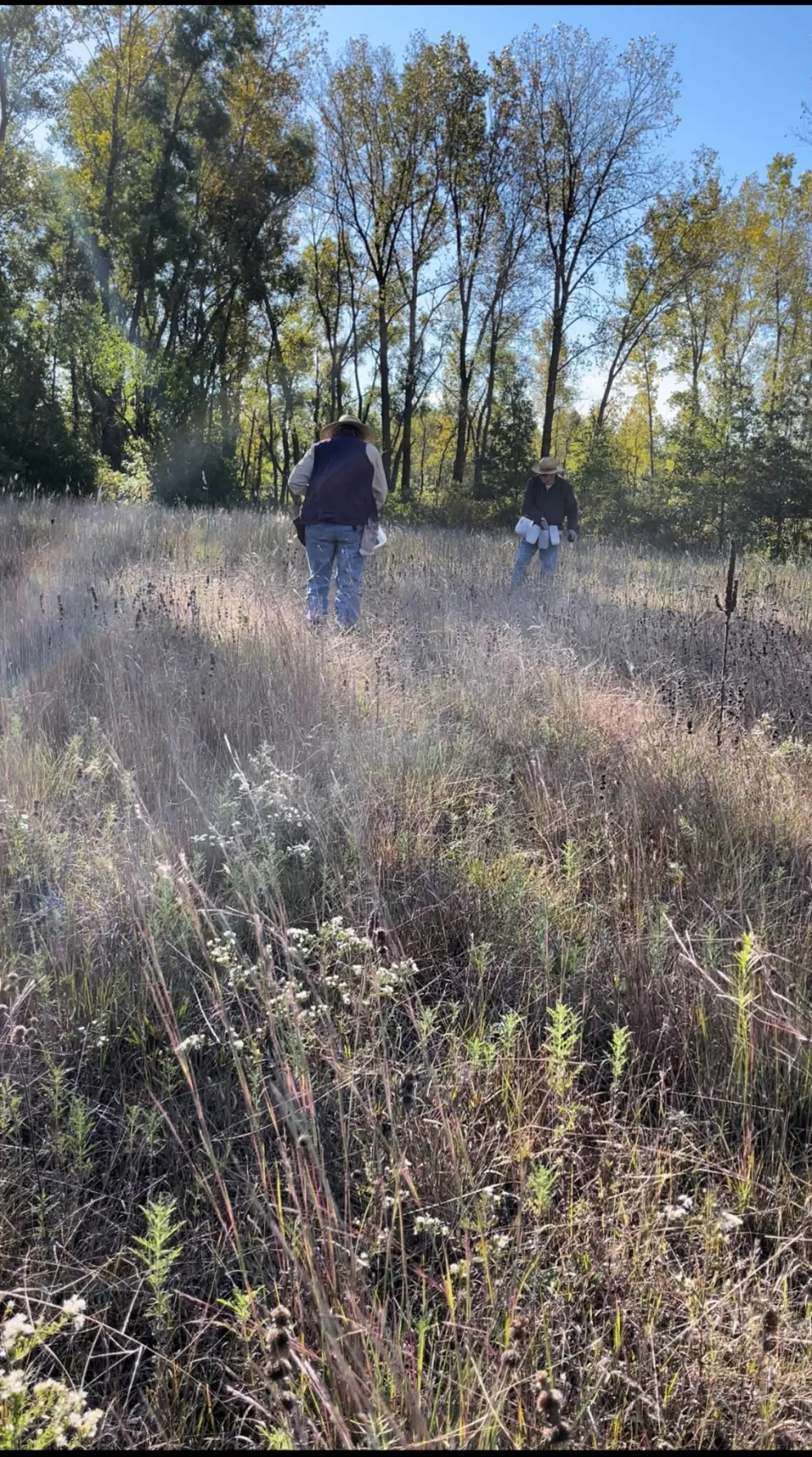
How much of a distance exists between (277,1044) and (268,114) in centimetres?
3198

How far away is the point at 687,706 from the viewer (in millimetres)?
4371

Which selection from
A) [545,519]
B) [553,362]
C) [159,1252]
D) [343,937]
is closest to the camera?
[159,1252]

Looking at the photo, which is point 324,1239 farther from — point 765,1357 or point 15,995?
point 15,995

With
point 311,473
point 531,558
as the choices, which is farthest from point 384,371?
point 311,473

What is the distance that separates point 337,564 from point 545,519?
398cm

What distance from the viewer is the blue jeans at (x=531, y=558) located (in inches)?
380

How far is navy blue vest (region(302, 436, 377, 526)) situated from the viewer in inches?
275

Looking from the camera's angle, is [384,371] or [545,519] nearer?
[545,519]

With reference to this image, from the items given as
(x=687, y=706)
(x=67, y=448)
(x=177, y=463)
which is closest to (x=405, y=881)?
(x=687, y=706)

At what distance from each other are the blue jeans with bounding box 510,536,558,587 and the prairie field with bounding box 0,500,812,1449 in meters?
5.54

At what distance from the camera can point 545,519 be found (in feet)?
33.1

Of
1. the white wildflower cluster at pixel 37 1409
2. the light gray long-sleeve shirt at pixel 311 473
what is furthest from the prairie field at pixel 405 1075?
the light gray long-sleeve shirt at pixel 311 473

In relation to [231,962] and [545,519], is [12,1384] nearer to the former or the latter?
[231,962]

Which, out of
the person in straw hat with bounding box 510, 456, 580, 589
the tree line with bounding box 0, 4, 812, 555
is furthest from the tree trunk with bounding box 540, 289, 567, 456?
the person in straw hat with bounding box 510, 456, 580, 589
